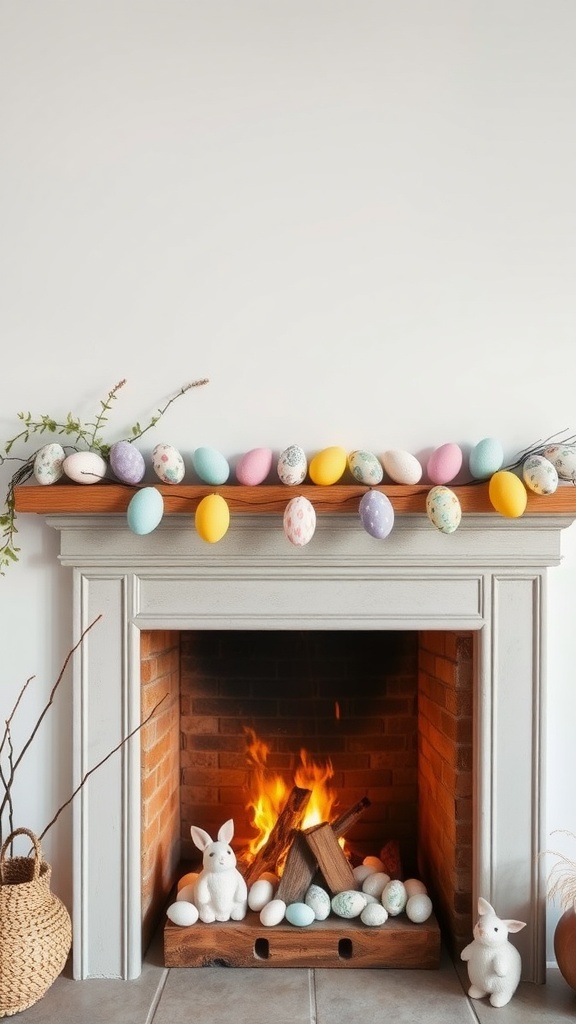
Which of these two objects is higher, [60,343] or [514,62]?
[514,62]

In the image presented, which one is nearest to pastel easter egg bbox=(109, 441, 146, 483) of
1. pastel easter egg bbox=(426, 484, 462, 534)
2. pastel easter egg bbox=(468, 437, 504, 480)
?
pastel easter egg bbox=(426, 484, 462, 534)

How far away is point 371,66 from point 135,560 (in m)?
1.41

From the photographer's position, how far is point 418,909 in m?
2.20

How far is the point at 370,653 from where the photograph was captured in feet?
8.82

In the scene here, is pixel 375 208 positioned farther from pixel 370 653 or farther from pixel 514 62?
pixel 370 653

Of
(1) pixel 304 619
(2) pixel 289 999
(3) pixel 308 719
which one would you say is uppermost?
(1) pixel 304 619

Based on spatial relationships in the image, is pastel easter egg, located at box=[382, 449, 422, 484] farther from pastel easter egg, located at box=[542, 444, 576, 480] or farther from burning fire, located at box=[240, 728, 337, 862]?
burning fire, located at box=[240, 728, 337, 862]

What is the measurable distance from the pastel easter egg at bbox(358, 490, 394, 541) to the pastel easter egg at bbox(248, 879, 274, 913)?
1034mm

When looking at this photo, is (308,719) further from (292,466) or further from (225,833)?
(292,466)

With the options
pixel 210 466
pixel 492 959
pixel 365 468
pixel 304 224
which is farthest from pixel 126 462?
pixel 492 959

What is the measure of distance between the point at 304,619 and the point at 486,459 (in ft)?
2.00

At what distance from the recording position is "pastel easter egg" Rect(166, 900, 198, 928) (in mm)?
2168

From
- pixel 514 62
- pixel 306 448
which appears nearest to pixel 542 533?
pixel 306 448

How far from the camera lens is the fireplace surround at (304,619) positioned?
2.13 m
